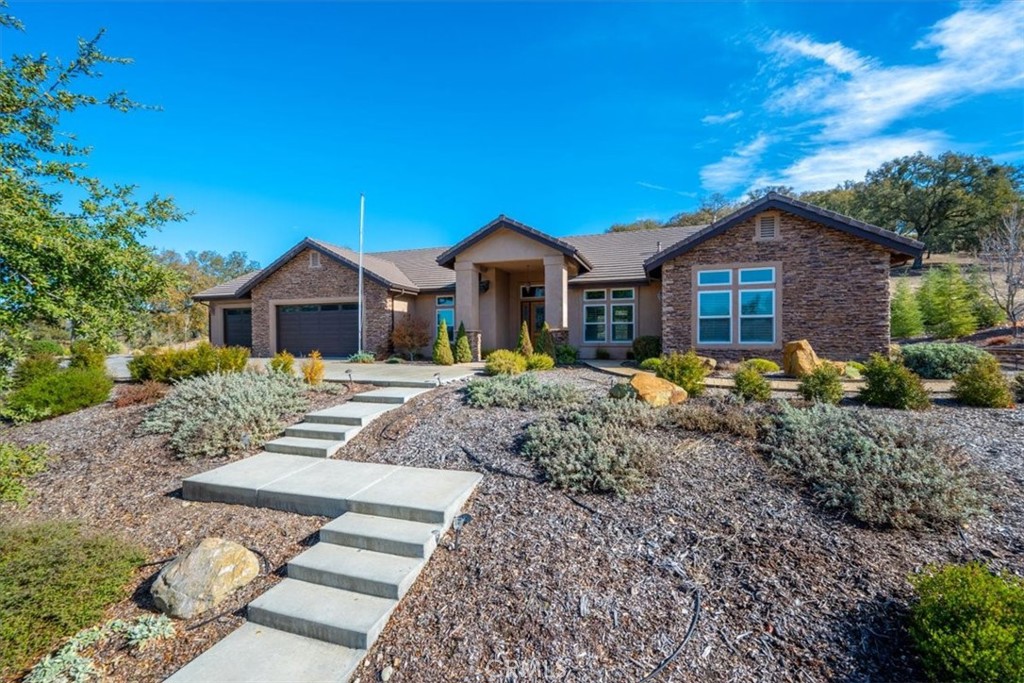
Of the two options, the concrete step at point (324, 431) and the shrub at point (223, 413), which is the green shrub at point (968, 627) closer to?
the concrete step at point (324, 431)

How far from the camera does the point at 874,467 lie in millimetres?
3900

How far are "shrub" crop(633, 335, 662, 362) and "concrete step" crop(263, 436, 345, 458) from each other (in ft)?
33.1

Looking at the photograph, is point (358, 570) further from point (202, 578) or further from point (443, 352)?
point (443, 352)

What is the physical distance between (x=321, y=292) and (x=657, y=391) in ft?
50.8

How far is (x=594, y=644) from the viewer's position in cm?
269

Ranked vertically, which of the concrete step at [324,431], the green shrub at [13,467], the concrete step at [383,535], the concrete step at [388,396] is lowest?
the concrete step at [383,535]

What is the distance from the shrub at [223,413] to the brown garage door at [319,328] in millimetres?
9992

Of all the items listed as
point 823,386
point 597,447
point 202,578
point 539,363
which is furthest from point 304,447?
point 823,386

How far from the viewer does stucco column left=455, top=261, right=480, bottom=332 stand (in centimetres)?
1515

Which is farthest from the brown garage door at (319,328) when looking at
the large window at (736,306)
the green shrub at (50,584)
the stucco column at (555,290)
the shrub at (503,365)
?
the green shrub at (50,584)

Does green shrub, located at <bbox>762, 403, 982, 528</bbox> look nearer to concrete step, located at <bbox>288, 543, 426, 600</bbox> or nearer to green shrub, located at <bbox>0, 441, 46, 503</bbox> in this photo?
concrete step, located at <bbox>288, 543, 426, 600</bbox>

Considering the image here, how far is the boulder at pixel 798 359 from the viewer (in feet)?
31.0

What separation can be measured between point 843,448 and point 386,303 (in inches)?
598

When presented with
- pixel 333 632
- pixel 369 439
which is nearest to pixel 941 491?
pixel 333 632
